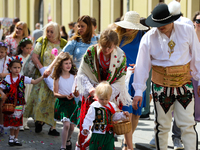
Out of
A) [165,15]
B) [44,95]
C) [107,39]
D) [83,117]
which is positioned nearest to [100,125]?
[83,117]

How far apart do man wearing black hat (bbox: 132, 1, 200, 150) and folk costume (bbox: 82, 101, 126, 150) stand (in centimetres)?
41

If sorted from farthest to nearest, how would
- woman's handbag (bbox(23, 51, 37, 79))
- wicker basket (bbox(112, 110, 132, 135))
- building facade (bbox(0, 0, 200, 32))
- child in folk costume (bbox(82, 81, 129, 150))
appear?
building facade (bbox(0, 0, 200, 32)) → woman's handbag (bbox(23, 51, 37, 79)) → child in folk costume (bbox(82, 81, 129, 150)) → wicker basket (bbox(112, 110, 132, 135))

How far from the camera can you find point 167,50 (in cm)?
429

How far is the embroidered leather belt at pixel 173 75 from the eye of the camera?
4.23 m

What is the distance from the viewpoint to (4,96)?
20.4 ft

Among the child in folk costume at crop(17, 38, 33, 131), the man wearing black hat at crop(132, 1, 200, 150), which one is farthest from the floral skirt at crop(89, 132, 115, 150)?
the child in folk costume at crop(17, 38, 33, 131)

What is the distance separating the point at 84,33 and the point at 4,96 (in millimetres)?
1740

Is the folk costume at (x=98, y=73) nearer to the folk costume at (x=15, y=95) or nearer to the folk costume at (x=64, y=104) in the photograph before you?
the folk costume at (x=64, y=104)

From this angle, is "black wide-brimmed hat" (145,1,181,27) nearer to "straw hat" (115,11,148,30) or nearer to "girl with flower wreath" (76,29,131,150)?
"girl with flower wreath" (76,29,131,150)

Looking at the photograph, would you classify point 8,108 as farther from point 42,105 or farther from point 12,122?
point 42,105

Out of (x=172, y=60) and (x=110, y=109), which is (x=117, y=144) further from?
(x=172, y=60)

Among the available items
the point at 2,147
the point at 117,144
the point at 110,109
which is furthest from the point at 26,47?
the point at 110,109

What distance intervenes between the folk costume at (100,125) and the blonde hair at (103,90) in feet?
0.45

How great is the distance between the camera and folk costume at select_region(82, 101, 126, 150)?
444cm
